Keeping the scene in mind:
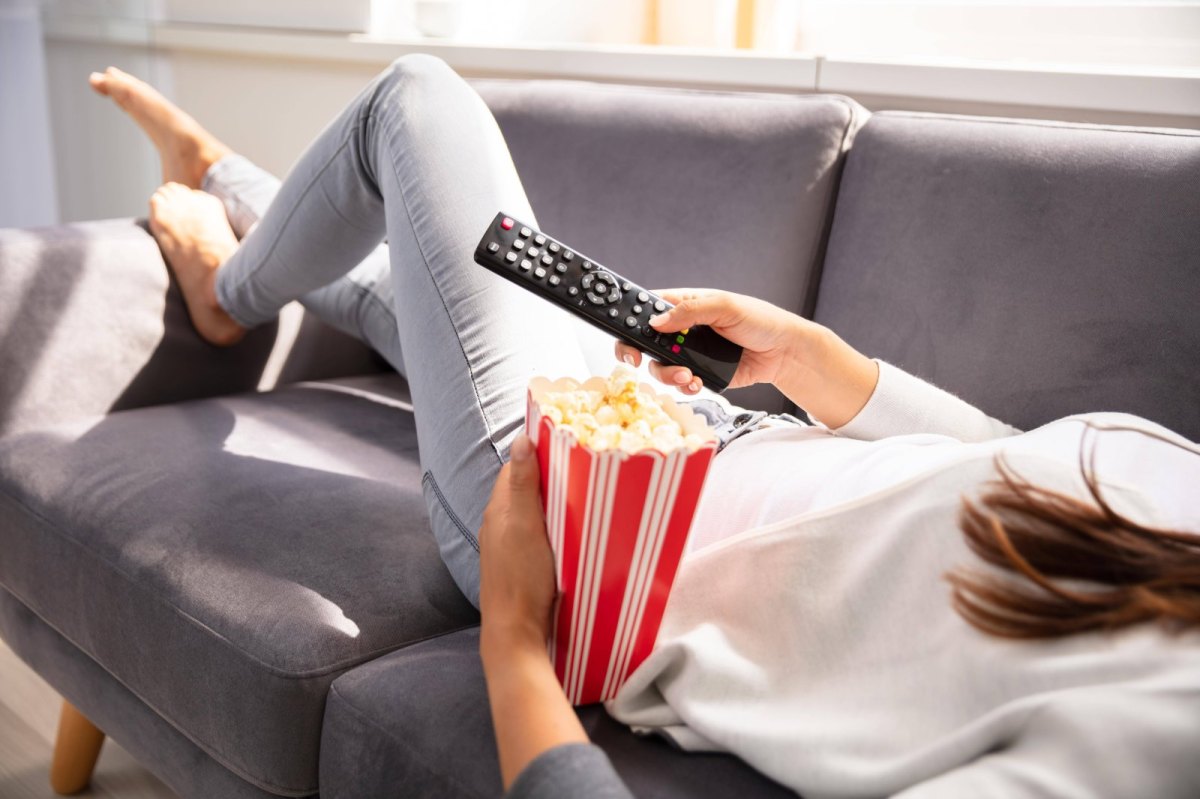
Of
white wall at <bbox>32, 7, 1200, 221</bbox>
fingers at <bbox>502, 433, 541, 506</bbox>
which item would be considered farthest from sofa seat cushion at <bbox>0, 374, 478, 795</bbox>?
white wall at <bbox>32, 7, 1200, 221</bbox>

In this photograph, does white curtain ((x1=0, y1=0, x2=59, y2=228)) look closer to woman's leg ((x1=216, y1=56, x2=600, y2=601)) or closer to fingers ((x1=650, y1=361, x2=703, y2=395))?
woman's leg ((x1=216, y1=56, x2=600, y2=601))

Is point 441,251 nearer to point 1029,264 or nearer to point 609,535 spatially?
point 609,535

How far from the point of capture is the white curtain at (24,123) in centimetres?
208

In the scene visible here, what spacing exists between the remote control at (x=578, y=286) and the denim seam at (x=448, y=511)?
205 mm

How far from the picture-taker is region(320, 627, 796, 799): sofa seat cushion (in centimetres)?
66

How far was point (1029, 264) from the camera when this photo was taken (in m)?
0.98

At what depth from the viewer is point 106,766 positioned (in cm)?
121

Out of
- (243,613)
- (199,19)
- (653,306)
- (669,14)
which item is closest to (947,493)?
(653,306)

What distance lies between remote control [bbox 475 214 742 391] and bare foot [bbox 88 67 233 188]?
90cm

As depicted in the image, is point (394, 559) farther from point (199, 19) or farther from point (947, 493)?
point (199, 19)

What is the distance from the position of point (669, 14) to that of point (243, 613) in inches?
48.8

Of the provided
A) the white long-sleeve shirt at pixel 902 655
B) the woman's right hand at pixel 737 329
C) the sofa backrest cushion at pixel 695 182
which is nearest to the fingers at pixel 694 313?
the woman's right hand at pixel 737 329

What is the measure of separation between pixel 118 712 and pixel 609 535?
64 cm

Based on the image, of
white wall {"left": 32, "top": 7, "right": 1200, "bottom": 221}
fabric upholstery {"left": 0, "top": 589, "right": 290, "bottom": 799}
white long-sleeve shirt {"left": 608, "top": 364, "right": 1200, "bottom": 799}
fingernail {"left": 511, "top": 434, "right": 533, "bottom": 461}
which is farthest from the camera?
white wall {"left": 32, "top": 7, "right": 1200, "bottom": 221}
